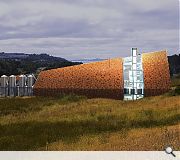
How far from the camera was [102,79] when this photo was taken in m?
3.77

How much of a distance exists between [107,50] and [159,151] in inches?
47.2

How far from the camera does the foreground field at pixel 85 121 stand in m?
3.59

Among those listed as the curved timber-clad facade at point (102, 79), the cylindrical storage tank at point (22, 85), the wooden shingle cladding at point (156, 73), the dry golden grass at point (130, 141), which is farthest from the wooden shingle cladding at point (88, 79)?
the dry golden grass at point (130, 141)

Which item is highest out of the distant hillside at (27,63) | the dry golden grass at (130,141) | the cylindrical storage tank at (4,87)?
the distant hillside at (27,63)

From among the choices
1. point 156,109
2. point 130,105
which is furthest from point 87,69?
point 156,109

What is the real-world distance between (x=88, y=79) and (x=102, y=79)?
148 mm

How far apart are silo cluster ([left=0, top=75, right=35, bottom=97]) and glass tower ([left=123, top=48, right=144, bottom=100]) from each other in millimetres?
945

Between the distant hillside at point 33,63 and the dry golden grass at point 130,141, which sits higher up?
the distant hillside at point 33,63

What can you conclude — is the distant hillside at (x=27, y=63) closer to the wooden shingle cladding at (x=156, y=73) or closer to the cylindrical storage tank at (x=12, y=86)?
the cylindrical storage tank at (x=12, y=86)

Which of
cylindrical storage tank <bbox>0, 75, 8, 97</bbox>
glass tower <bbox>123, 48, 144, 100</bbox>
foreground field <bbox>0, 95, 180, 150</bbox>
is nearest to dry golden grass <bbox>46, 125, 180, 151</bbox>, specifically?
foreground field <bbox>0, 95, 180, 150</bbox>

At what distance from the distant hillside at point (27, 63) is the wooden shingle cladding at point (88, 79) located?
68 mm

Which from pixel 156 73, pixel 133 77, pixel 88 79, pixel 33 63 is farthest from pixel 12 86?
pixel 156 73

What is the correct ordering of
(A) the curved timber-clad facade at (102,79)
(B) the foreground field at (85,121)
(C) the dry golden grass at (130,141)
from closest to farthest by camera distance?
(C) the dry golden grass at (130,141), (B) the foreground field at (85,121), (A) the curved timber-clad facade at (102,79)
